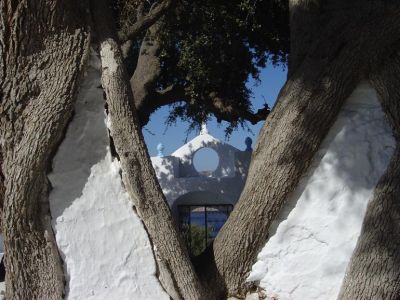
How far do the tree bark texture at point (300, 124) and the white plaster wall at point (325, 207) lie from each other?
0.40 feet

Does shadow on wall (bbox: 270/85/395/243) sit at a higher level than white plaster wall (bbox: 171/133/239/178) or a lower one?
lower

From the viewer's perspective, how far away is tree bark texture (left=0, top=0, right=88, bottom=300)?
3.96 meters

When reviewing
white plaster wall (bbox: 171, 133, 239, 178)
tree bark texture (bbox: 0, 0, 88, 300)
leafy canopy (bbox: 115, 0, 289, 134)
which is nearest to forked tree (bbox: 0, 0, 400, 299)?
tree bark texture (bbox: 0, 0, 88, 300)

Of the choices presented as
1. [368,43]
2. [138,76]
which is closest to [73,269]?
[368,43]

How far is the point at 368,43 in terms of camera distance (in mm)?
4441

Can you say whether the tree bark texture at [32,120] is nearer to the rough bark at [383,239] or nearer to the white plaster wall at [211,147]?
the rough bark at [383,239]

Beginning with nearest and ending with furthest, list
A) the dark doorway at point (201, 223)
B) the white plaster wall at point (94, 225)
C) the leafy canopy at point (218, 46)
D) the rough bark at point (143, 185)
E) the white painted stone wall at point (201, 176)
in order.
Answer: the rough bark at point (143, 185) → the white plaster wall at point (94, 225) → the leafy canopy at point (218, 46) → the white painted stone wall at point (201, 176) → the dark doorway at point (201, 223)

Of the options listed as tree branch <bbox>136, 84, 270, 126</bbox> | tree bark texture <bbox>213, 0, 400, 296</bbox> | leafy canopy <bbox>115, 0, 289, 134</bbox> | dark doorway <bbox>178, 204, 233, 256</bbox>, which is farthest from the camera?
dark doorway <bbox>178, 204, 233, 256</bbox>

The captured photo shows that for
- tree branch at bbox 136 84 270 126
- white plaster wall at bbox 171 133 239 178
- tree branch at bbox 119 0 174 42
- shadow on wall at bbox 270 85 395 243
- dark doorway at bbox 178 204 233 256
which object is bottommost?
dark doorway at bbox 178 204 233 256

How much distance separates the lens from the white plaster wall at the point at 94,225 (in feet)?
14.0

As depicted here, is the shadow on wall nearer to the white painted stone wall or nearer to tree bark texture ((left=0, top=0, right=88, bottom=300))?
Answer: tree bark texture ((left=0, top=0, right=88, bottom=300))

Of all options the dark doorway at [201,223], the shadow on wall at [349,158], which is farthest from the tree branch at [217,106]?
the shadow on wall at [349,158]

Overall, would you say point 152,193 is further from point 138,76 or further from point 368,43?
point 138,76

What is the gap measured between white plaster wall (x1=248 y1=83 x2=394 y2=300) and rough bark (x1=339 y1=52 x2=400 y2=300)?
0.12 m
